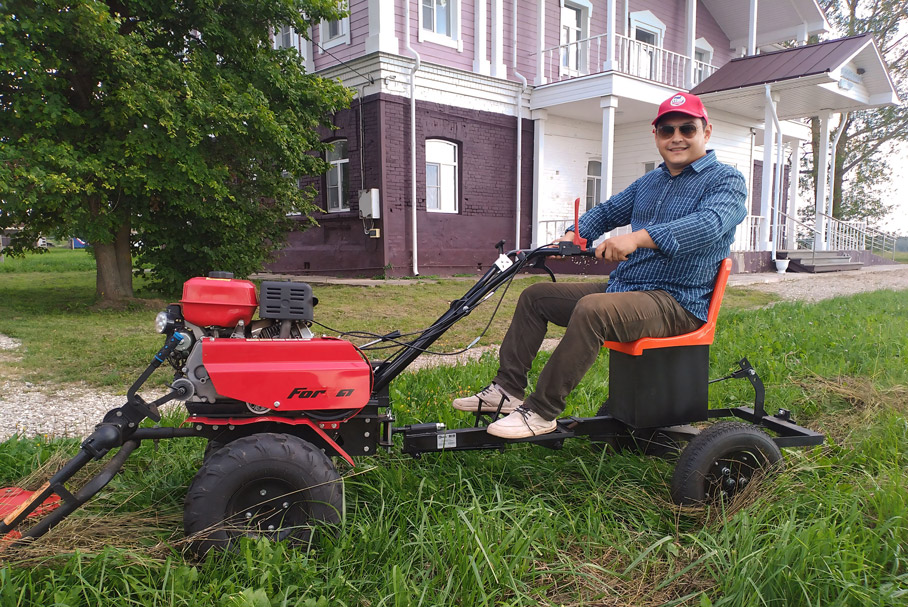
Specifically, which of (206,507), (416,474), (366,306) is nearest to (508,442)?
(416,474)

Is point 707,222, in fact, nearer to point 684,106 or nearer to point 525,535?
point 684,106

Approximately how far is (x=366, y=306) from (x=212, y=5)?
13.8ft

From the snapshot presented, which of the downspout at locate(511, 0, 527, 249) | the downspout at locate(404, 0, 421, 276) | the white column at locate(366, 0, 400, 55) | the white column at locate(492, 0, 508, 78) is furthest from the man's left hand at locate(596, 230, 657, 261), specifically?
the white column at locate(492, 0, 508, 78)

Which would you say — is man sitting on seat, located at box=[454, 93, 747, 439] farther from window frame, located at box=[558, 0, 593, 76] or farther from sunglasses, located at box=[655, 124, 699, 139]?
window frame, located at box=[558, 0, 593, 76]

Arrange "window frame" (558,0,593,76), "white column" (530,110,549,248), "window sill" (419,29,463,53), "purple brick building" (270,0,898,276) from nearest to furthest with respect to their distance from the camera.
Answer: "purple brick building" (270,0,898,276) < "window sill" (419,29,463,53) < "white column" (530,110,549,248) < "window frame" (558,0,593,76)

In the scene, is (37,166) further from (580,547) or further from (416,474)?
(580,547)

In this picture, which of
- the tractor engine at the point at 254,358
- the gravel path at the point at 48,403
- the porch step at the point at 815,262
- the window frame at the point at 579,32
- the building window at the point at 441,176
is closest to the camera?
the tractor engine at the point at 254,358

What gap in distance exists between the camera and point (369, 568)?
2.16 m

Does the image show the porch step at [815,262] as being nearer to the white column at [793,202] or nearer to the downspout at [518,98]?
the white column at [793,202]

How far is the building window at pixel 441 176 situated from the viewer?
14055mm

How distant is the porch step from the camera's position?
648 inches

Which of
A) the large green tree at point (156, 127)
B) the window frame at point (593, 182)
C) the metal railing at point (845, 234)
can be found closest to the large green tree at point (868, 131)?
the metal railing at point (845, 234)

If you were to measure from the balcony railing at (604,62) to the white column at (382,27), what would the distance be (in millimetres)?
3888

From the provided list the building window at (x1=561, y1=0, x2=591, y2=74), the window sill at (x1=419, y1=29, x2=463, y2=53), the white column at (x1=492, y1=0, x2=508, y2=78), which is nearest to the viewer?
the window sill at (x1=419, y1=29, x2=463, y2=53)
